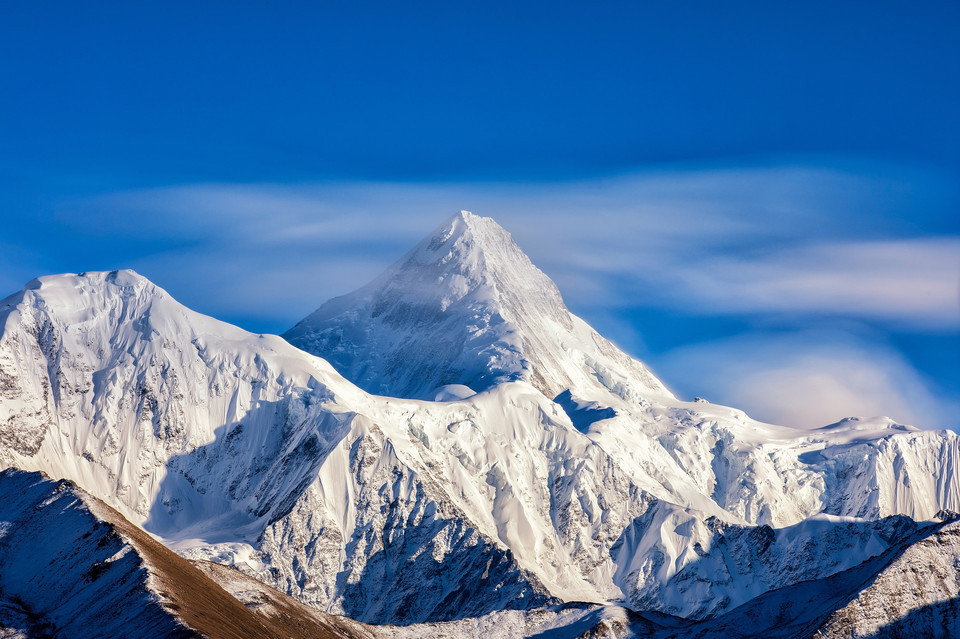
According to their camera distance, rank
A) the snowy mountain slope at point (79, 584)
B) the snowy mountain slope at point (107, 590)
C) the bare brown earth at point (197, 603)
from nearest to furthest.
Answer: the snowy mountain slope at point (107, 590) → the snowy mountain slope at point (79, 584) → the bare brown earth at point (197, 603)

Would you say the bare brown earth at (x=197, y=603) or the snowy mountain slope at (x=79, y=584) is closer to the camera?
the snowy mountain slope at (x=79, y=584)

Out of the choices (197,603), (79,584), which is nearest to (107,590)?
(79,584)

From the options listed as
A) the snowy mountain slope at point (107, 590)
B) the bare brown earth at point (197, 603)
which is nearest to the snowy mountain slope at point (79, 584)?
the snowy mountain slope at point (107, 590)

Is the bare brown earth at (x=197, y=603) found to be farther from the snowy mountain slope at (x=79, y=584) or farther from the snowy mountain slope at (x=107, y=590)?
the snowy mountain slope at (x=79, y=584)

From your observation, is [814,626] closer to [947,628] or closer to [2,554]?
[947,628]

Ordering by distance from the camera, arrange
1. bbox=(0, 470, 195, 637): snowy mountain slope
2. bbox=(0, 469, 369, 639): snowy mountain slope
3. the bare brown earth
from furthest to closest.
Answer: the bare brown earth
bbox=(0, 470, 195, 637): snowy mountain slope
bbox=(0, 469, 369, 639): snowy mountain slope

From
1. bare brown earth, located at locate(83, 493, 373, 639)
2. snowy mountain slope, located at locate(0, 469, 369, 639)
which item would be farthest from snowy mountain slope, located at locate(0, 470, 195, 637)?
bare brown earth, located at locate(83, 493, 373, 639)

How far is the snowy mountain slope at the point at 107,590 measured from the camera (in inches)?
6476

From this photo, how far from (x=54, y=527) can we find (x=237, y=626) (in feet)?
123

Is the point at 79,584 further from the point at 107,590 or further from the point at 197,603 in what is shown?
the point at 197,603

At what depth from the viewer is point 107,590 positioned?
175250 mm

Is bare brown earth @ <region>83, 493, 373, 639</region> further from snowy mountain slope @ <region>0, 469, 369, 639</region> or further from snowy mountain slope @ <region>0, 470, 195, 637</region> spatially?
snowy mountain slope @ <region>0, 470, 195, 637</region>

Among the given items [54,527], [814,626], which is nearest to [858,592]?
[814,626]

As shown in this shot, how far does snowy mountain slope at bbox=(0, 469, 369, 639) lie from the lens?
164500mm
